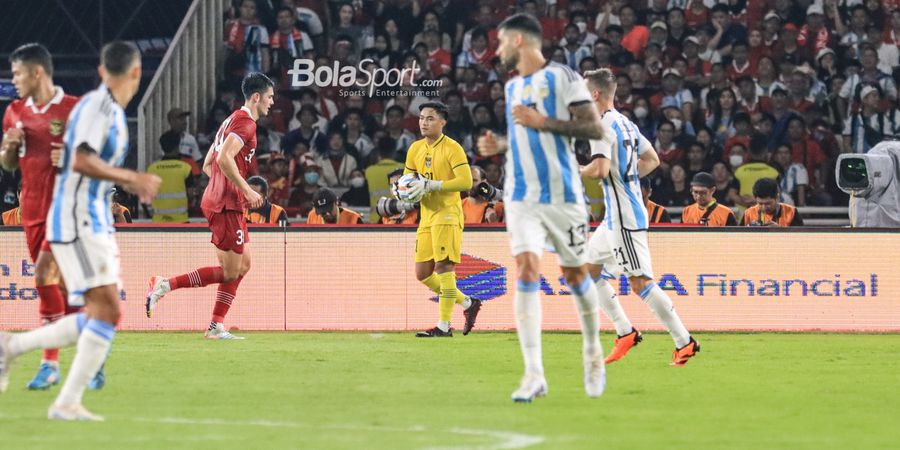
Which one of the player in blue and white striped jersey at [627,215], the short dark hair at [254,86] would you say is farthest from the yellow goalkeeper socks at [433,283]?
the player in blue and white striped jersey at [627,215]

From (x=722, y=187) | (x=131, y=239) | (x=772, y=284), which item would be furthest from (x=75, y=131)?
(x=722, y=187)

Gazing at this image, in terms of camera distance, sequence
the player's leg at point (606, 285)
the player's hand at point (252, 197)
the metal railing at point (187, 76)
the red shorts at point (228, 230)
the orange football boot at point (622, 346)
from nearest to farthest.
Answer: the player's leg at point (606, 285), the orange football boot at point (622, 346), the player's hand at point (252, 197), the red shorts at point (228, 230), the metal railing at point (187, 76)

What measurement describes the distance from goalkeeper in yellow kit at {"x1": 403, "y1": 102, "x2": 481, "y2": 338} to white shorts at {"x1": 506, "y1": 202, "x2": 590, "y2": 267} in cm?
500

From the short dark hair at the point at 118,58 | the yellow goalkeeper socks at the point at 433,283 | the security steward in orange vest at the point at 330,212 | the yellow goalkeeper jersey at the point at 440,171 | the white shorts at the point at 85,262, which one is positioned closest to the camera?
the white shorts at the point at 85,262

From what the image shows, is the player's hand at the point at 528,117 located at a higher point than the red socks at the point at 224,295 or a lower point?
higher

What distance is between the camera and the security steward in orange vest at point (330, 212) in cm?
1694

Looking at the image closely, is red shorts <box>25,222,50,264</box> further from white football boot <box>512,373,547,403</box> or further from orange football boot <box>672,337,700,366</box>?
orange football boot <box>672,337,700,366</box>

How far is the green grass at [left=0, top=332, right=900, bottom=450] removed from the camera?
7.36 metres

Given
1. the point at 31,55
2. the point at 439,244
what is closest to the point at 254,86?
the point at 439,244

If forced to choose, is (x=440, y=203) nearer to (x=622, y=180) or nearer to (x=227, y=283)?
(x=227, y=283)

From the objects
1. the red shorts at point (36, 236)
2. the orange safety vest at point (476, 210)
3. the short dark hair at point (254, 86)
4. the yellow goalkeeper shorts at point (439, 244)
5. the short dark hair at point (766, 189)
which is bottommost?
Answer: the yellow goalkeeper shorts at point (439, 244)

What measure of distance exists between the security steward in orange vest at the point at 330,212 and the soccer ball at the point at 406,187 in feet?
9.41

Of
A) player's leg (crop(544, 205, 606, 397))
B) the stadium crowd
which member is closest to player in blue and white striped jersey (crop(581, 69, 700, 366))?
→ player's leg (crop(544, 205, 606, 397))

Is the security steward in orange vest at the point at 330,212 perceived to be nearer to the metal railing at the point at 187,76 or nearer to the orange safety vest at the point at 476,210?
the orange safety vest at the point at 476,210
